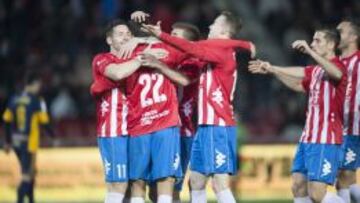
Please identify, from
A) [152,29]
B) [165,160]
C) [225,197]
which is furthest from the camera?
[225,197]

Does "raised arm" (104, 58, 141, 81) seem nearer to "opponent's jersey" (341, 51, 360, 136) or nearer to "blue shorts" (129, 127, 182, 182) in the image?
"blue shorts" (129, 127, 182, 182)

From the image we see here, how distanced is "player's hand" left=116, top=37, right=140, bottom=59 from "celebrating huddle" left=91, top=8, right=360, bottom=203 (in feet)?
0.04

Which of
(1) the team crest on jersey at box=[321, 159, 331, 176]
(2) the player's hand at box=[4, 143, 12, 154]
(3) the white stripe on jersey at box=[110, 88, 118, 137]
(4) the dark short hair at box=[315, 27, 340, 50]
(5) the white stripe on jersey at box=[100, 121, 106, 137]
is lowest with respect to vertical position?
(1) the team crest on jersey at box=[321, 159, 331, 176]

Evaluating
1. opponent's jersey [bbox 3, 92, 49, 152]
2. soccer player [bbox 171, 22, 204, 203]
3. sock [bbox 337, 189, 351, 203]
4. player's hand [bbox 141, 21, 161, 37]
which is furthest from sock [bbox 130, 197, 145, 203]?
opponent's jersey [bbox 3, 92, 49, 152]

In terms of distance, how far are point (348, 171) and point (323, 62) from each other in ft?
6.06

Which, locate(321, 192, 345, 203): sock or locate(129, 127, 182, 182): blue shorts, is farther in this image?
locate(321, 192, 345, 203): sock

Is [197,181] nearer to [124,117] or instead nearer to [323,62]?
[124,117]

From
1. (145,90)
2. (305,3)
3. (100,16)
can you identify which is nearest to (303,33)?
(305,3)

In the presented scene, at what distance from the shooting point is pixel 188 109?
51.1 feet

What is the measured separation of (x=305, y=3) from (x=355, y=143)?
10898 mm

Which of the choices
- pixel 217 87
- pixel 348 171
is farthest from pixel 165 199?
pixel 348 171

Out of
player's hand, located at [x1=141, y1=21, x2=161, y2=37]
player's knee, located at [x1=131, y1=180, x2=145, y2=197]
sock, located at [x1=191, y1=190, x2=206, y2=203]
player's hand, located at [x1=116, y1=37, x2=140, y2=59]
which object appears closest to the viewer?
player's hand, located at [x1=141, y1=21, x2=161, y2=37]

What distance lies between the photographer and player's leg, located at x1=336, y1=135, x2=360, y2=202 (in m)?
16.0

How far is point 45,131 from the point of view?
66.7 ft
